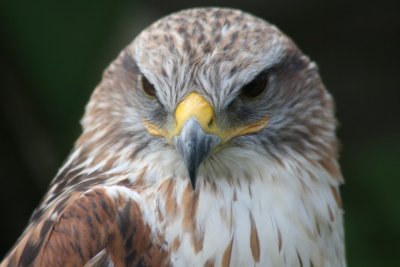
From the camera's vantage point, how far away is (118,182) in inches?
115

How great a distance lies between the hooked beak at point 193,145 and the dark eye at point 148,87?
26 cm

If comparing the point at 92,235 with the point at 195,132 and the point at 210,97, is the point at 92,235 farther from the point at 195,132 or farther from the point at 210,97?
the point at 210,97

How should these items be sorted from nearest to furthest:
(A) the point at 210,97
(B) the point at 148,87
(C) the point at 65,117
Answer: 1. (A) the point at 210,97
2. (B) the point at 148,87
3. (C) the point at 65,117

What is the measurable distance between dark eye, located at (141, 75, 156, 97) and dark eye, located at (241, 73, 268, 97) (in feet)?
0.95

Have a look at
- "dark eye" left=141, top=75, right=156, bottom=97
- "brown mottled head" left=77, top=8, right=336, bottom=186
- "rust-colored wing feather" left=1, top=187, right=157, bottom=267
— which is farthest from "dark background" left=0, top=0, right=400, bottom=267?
"rust-colored wing feather" left=1, top=187, right=157, bottom=267

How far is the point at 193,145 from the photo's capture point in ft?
8.91

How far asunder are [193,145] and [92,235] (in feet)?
1.30

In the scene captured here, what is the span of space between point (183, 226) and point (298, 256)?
393mm

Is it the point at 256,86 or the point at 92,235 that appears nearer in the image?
the point at 92,235

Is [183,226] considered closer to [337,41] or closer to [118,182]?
[118,182]

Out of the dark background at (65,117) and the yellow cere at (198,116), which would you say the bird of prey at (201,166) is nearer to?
the yellow cere at (198,116)

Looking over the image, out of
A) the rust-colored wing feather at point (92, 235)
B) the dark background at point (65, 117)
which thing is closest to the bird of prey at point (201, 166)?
the rust-colored wing feather at point (92, 235)

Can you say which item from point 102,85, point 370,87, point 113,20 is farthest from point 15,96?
point 370,87

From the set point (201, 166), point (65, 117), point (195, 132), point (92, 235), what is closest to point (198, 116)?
point (195, 132)
